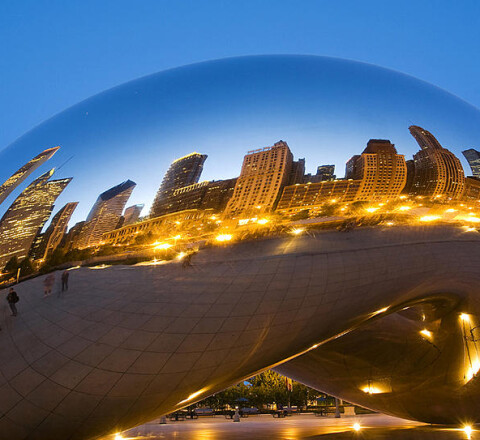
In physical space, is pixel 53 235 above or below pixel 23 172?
below

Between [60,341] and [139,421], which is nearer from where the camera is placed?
[60,341]

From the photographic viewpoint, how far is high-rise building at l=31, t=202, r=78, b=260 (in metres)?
2.01

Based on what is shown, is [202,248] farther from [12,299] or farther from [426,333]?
[426,333]

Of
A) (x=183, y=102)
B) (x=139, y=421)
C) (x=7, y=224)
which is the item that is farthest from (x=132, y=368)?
(x=183, y=102)

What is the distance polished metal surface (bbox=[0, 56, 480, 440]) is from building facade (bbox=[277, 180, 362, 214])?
0.23 feet

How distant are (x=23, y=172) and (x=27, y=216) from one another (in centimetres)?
45

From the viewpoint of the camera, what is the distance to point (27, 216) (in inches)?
84.6

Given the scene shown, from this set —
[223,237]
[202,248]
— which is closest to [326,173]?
[223,237]

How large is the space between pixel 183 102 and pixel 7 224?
4.55 feet

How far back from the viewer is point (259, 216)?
229 cm

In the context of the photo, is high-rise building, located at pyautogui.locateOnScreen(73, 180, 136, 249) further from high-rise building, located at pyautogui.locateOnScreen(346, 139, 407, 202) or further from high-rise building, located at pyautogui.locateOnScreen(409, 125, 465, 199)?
high-rise building, located at pyautogui.locateOnScreen(409, 125, 465, 199)

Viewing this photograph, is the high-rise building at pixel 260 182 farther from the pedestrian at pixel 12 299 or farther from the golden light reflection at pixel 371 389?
the golden light reflection at pixel 371 389

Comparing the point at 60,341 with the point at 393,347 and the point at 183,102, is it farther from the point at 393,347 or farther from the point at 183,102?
the point at 393,347

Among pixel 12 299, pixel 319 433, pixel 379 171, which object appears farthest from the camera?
pixel 319 433
